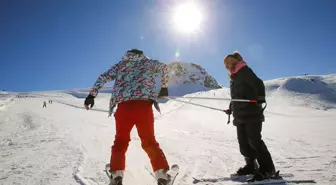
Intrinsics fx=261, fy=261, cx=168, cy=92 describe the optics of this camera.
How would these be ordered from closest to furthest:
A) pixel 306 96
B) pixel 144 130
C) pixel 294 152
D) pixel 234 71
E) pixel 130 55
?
pixel 144 130
pixel 130 55
pixel 234 71
pixel 294 152
pixel 306 96

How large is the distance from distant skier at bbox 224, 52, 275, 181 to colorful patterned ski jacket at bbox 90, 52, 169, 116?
111 cm

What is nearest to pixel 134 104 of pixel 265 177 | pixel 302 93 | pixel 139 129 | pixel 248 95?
pixel 139 129

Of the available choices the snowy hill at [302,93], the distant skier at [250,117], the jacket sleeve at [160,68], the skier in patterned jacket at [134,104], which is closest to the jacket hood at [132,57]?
the skier in patterned jacket at [134,104]

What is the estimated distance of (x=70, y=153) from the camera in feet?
17.2

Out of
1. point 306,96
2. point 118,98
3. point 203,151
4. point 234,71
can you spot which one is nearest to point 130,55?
point 118,98

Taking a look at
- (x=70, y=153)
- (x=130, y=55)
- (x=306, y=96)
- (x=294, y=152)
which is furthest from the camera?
(x=306, y=96)

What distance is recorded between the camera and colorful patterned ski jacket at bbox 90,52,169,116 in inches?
132

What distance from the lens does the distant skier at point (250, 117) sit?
3713 millimetres

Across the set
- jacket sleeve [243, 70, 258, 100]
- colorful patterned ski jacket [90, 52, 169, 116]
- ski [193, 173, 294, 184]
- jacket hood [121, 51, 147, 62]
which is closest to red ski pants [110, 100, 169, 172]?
colorful patterned ski jacket [90, 52, 169, 116]

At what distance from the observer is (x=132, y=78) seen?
347 cm

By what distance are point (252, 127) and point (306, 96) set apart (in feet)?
168

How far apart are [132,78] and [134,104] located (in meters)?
0.39

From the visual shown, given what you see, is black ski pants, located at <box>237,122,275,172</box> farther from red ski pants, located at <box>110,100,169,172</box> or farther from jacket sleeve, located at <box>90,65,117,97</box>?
jacket sleeve, located at <box>90,65,117,97</box>

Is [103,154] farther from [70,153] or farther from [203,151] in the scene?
[203,151]
